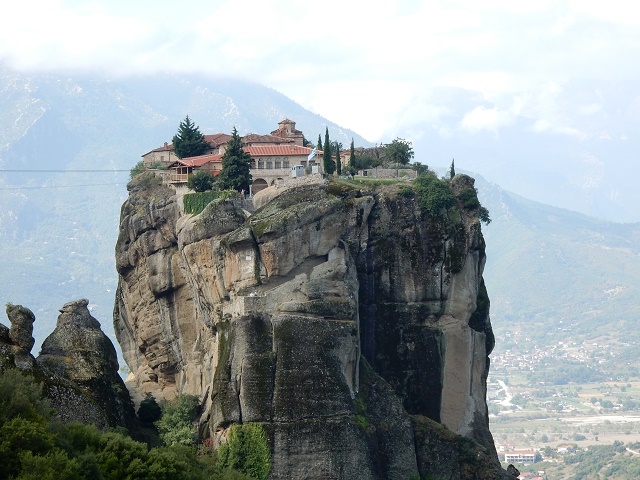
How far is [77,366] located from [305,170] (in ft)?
54.5

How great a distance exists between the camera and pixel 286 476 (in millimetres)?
70938

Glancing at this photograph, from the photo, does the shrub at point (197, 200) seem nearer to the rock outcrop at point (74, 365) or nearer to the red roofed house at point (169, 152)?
the rock outcrop at point (74, 365)

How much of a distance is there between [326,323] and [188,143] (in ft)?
72.8

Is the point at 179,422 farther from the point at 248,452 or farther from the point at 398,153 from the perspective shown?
the point at 398,153

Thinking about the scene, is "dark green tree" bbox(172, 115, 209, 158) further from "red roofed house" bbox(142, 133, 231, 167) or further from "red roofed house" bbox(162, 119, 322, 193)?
"red roofed house" bbox(162, 119, 322, 193)

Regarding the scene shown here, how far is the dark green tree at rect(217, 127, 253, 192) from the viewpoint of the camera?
83000 mm

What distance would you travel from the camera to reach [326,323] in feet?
240

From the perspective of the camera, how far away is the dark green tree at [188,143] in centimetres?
9200

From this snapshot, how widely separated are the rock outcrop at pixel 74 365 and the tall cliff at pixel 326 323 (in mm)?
4352

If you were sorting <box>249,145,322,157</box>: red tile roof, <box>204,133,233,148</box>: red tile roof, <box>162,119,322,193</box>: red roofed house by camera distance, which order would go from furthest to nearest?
<box>204,133,233,148</box>: red tile roof → <box>249,145,322,157</box>: red tile roof → <box>162,119,322,193</box>: red roofed house

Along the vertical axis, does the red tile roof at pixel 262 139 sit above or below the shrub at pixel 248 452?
above

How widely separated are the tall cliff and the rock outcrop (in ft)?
14.3

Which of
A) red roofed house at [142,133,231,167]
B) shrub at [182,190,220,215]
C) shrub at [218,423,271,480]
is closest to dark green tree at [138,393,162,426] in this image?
shrub at [218,423,271,480]

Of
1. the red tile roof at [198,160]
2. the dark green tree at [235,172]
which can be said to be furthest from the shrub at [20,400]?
the red tile roof at [198,160]
